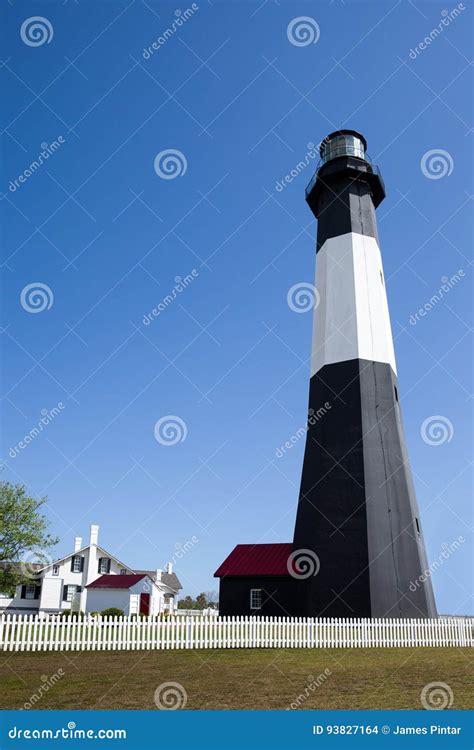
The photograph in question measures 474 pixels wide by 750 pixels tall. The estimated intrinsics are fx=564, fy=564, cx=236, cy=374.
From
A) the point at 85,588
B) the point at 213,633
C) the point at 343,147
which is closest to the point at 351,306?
the point at 343,147

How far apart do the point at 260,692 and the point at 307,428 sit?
47.3 feet

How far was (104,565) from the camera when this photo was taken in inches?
1711

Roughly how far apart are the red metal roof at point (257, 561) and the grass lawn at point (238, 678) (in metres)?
7.21

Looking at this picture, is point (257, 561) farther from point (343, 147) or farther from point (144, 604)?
point (343, 147)

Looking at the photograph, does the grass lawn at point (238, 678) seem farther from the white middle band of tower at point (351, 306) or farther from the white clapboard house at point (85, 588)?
the white clapboard house at point (85, 588)

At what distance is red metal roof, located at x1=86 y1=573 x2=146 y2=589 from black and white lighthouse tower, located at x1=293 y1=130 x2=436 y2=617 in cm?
2095

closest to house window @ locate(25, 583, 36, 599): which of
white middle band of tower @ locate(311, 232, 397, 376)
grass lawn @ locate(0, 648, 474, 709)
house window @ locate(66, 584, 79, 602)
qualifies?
house window @ locate(66, 584, 79, 602)

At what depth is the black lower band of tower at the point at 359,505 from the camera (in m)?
19.7

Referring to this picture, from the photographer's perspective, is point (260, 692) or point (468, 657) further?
point (468, 657)

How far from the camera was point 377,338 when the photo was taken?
914 inches

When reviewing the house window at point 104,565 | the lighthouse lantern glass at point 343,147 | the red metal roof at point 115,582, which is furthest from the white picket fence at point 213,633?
the house window at point 104,565

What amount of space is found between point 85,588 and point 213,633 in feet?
92.0

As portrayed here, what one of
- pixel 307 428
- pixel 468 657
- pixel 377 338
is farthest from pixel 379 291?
pixel 468 657

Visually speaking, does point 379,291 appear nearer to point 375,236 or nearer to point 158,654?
point 375,236
